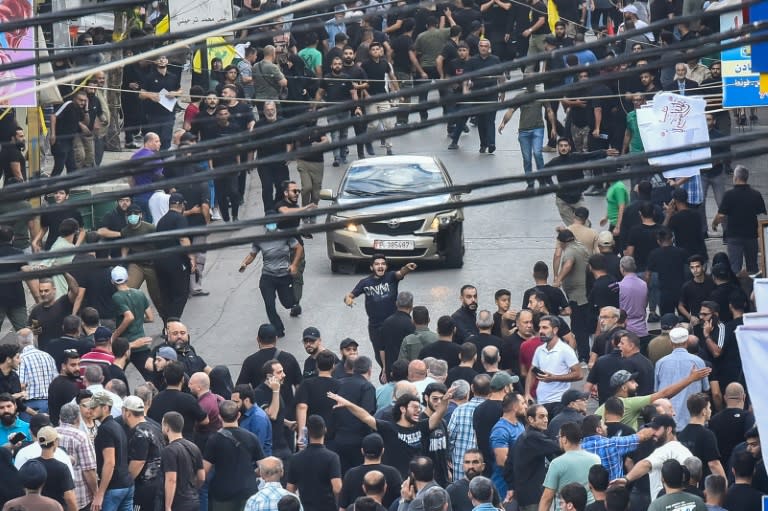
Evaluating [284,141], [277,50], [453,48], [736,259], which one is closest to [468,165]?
[453,48]

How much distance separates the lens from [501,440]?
12.0 meters

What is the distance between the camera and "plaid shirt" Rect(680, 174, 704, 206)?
19.7 m

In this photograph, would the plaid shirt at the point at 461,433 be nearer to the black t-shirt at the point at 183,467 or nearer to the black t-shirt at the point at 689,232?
the black t-shirt at the point at 183,467

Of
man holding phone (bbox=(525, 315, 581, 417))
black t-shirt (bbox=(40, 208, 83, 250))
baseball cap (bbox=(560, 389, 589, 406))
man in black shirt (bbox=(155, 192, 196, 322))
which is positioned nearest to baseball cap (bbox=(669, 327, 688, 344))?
man holding phone (bbox=(525, 315, 581, 417))

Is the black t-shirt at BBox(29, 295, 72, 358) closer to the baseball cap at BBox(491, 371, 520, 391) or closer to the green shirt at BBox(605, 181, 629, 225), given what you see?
the baseball cap at BBox(491, 371, 520, 391)

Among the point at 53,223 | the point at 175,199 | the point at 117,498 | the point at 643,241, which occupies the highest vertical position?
the point at 175,199

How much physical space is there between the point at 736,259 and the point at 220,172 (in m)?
14.6

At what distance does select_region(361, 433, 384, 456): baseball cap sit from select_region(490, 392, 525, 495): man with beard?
1.16 m

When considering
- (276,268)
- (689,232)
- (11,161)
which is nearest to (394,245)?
(276,268)

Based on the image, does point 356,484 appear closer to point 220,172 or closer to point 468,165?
point 220,172

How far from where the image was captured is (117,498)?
483 inches

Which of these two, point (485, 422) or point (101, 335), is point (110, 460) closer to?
point (101, 335)

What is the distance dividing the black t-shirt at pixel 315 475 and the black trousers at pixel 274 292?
6.70 metres

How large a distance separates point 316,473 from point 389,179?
9600mm
